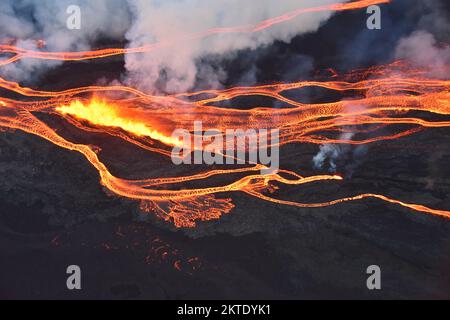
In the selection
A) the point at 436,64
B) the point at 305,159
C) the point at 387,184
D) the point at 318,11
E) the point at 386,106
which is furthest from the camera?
the point at 318,11

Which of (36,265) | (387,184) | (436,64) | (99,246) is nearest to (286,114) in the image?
(387,184)

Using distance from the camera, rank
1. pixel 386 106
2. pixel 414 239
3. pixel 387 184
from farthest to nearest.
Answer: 1. pixel 386 106
2. pixel 387 184
3. pixel 414 239

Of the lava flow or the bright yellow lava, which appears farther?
the bright yellow lava

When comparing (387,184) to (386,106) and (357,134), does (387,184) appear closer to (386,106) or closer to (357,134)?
(357,134)

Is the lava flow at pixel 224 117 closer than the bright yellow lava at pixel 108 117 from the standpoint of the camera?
Yes

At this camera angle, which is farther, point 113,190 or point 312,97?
point 312,97

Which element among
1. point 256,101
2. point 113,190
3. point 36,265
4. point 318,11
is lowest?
point 36,265

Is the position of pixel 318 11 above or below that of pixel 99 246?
above
